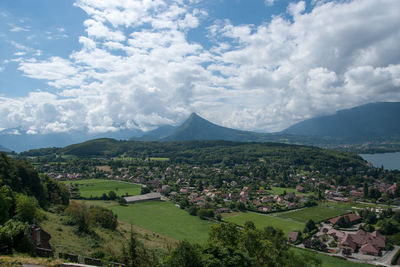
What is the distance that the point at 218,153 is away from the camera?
436ft

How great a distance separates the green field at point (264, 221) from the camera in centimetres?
3616

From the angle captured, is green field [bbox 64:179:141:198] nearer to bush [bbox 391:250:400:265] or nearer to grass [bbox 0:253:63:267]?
grass [bbox 0:253:63:267]

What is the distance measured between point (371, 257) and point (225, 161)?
274ft

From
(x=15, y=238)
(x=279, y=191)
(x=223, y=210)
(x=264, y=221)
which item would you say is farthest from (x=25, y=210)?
(x=279, y=191)

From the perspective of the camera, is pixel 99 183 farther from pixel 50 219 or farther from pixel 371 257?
pixel 371 257

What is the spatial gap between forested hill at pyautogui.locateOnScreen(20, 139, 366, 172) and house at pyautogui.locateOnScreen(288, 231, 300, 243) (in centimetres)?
6918

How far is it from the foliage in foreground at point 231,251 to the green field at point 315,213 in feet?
60.9

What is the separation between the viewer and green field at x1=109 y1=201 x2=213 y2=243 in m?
32.1

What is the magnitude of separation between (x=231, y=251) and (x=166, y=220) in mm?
26637

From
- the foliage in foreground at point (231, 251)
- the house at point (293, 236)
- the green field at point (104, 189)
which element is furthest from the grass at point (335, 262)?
the green field at point (104, 189)

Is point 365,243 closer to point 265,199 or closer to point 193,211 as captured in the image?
point 265,199

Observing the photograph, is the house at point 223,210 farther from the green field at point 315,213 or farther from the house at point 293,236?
the house at point 293,236

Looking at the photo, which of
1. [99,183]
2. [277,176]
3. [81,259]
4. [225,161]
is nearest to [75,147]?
[99,183]

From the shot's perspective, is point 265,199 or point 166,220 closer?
point 166,220
